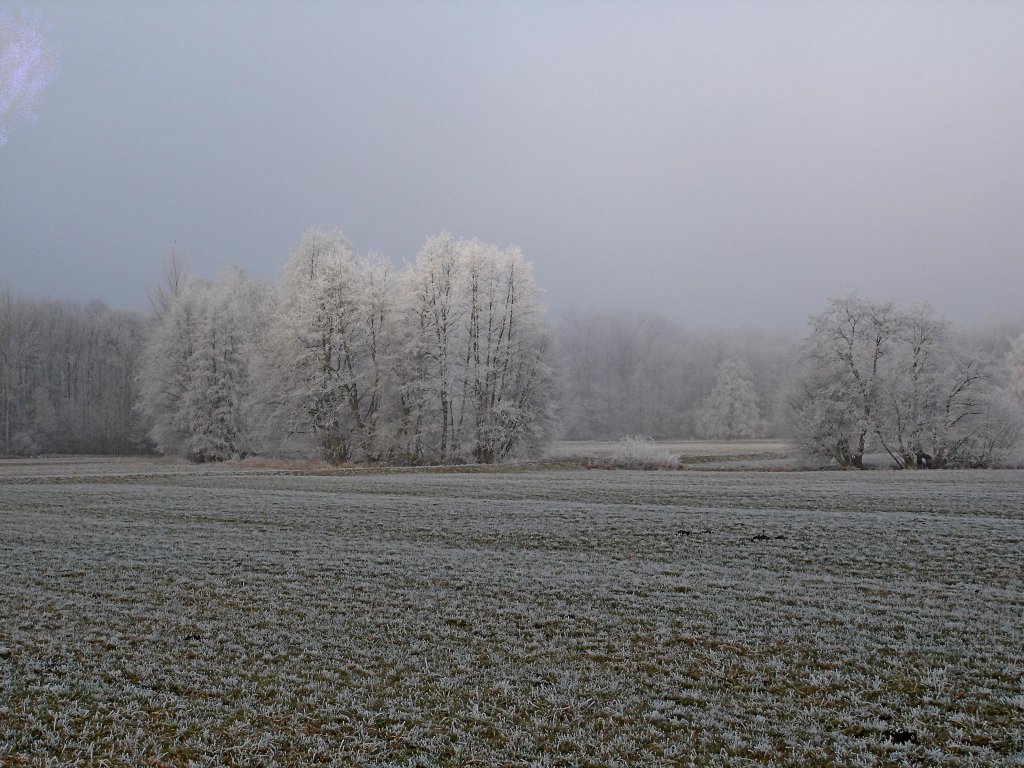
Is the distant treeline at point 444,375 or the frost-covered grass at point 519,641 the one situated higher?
the distant treeline at point 444,375

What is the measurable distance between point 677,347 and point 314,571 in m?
113

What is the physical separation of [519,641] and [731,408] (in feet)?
319

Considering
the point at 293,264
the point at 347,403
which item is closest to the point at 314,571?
the point at 347,403

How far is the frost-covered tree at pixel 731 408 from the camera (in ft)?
330

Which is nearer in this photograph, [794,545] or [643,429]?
[794,545]

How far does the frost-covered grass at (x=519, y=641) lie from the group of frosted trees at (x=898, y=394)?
27.8 meters

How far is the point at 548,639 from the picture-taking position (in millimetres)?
9094

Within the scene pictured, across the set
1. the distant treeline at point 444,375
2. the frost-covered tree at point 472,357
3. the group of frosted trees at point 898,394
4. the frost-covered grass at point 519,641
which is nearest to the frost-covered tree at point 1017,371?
the distant treeline at point 444,375

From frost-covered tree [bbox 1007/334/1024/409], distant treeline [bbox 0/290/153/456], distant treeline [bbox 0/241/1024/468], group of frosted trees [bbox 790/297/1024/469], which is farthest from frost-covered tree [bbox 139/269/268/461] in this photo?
frost-covered tree [bbox 1007/334/1024/409]

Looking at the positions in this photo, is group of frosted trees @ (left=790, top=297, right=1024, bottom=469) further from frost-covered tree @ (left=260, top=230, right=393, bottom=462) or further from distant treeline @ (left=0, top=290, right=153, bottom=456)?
distant treeline @ (left=0, top=290, right=153, bottom=456)

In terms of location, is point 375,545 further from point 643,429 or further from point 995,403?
point 643,429

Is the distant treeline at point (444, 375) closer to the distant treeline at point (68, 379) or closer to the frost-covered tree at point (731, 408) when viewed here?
the distant treeline at point (68, 379)

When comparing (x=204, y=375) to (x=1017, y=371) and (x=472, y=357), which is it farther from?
(x=1017, y=371)

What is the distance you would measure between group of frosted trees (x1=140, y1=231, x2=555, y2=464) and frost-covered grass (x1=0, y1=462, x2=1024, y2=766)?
92.0 ft
